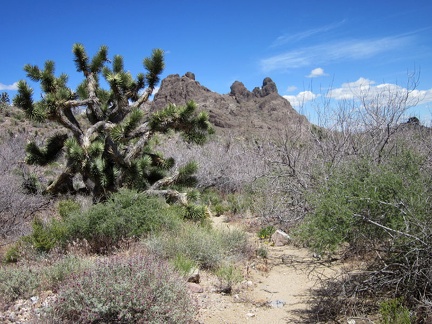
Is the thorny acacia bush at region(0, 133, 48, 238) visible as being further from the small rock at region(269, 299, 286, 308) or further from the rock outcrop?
the rock outcrop

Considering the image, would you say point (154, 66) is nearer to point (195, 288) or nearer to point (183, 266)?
point (183, 266)

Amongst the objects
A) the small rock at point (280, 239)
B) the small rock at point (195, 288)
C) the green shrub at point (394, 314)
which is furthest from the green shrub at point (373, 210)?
the small rock at point (280, 239)

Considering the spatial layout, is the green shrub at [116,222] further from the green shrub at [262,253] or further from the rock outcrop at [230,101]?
the rock outcrop at [230,101]

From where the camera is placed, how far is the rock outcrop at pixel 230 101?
1941 inches

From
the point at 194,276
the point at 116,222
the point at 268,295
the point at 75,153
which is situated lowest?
the point at 268,295

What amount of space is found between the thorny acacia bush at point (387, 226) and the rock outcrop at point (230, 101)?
40866 millimetres

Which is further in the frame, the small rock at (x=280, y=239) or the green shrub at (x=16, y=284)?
the small rock at (x=280, y=239)

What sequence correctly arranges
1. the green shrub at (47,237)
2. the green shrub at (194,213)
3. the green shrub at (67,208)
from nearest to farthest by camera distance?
the green shrub at (47,237), the green shrub at (67,208), the green shrub at (194,213)

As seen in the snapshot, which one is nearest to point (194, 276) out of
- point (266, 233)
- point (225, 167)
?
point (266, 233)

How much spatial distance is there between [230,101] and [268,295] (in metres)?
54.3

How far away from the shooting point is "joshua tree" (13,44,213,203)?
9.95 m

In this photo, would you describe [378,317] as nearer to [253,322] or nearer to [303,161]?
[253,322]

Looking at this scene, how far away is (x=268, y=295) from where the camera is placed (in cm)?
607

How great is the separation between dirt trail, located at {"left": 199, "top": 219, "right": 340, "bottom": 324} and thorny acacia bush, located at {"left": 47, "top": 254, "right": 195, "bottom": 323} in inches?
31.6
